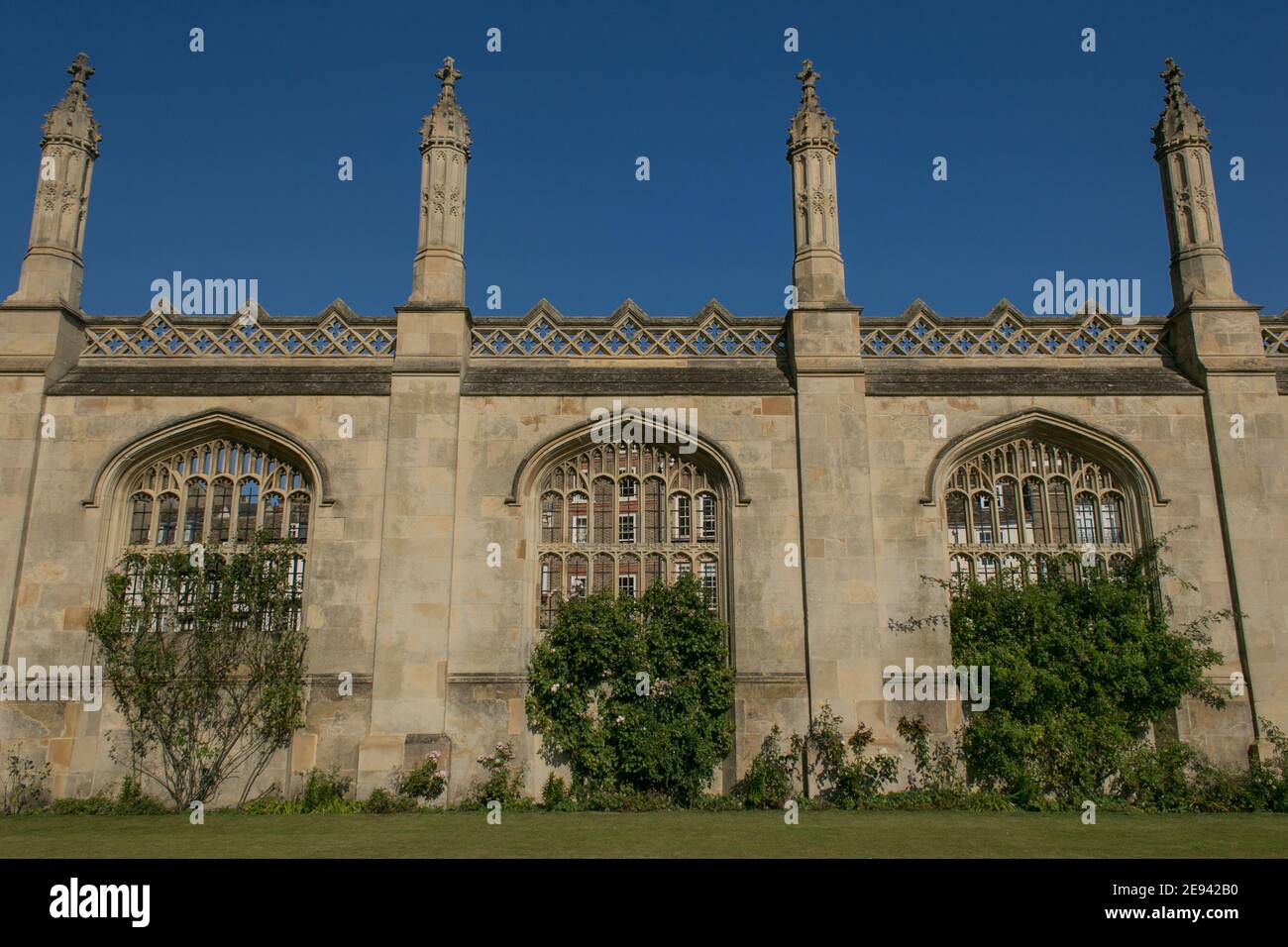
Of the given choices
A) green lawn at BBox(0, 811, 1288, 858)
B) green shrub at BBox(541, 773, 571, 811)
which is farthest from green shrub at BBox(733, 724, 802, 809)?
green shrub at BBox(541, 773, 571, 811)

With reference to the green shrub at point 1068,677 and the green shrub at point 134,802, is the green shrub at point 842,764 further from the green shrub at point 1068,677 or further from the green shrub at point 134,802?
the green shrub at point 134,802

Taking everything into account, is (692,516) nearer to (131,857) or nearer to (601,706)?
(601,706)

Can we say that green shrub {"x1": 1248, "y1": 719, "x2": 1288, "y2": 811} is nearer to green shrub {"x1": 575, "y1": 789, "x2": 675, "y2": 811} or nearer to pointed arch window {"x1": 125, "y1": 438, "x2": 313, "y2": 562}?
green shrub {"x1": 575, "y1": 789, "x2": 675, "y2": 811}

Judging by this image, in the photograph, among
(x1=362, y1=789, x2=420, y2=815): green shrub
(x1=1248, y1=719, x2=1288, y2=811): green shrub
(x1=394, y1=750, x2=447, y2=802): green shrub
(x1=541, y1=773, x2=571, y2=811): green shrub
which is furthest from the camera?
(x1=541, y1=773, x2=571, y2=811): green shrub

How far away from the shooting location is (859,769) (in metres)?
13.4

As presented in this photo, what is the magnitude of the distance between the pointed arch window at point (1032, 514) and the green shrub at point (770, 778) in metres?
3.64

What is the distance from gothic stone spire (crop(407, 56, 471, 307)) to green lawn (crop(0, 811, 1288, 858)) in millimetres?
7970

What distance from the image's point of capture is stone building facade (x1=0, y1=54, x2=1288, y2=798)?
1411 centimetres

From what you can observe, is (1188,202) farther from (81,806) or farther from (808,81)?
(81,806)

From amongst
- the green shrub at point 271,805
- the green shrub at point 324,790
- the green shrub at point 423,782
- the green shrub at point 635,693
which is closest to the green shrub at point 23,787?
the green shrub at point 271,805

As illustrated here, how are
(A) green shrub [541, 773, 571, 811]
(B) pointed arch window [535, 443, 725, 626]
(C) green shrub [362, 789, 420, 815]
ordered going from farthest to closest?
(B) pointed arch window [535, 443, 725, 626]
(A) green shrub [541, 773, 571, 811]
(C) green shrub [362, 789, 420, 815]

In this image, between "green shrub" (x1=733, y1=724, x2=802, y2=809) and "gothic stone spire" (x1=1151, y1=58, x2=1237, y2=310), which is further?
"gothic stone spire" (x1=1151, y1=58, x2=1237, y2=310)

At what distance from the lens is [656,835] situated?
34.9 feet

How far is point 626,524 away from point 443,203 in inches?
239
